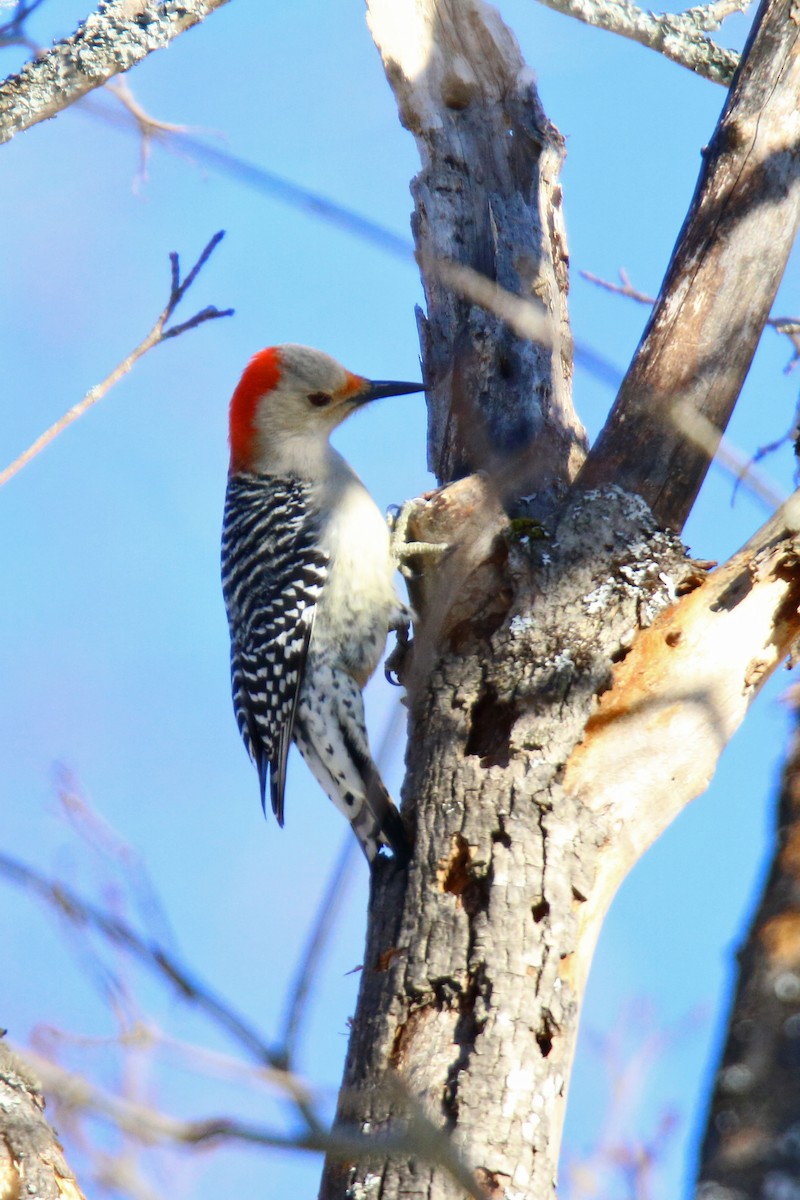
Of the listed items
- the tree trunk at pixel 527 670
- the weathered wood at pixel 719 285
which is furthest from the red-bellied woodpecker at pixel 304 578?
the weathered wood at pixel 719 285

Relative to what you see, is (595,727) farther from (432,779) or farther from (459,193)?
(459,193)

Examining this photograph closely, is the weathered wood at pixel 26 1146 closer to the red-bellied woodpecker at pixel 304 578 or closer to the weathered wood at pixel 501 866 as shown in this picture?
the weathered wood at pixel 501 866

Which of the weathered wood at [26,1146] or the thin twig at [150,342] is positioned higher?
the thin twig at [150,342]

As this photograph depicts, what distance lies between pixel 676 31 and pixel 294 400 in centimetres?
230

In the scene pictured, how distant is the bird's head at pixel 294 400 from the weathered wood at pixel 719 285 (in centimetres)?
178

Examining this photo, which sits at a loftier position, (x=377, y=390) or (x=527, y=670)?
(x=377, y=390)

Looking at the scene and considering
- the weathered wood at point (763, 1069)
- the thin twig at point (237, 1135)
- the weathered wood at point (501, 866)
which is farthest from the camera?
the weathered wood at point (501, 866)

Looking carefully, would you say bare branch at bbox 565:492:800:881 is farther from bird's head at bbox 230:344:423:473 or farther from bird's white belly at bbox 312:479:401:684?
bird's head at bbox 230:344:423:473

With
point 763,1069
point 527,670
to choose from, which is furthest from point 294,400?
point 763,1069

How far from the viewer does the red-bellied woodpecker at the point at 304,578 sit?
4758 millimetres

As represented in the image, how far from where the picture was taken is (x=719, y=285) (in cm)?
409

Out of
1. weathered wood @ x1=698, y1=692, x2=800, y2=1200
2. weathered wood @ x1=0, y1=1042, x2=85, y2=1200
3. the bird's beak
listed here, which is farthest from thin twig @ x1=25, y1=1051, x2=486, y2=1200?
the bird's beak

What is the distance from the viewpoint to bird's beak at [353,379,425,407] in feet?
18.3

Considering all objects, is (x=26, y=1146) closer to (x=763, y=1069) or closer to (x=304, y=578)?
(x=763, y=1069)
